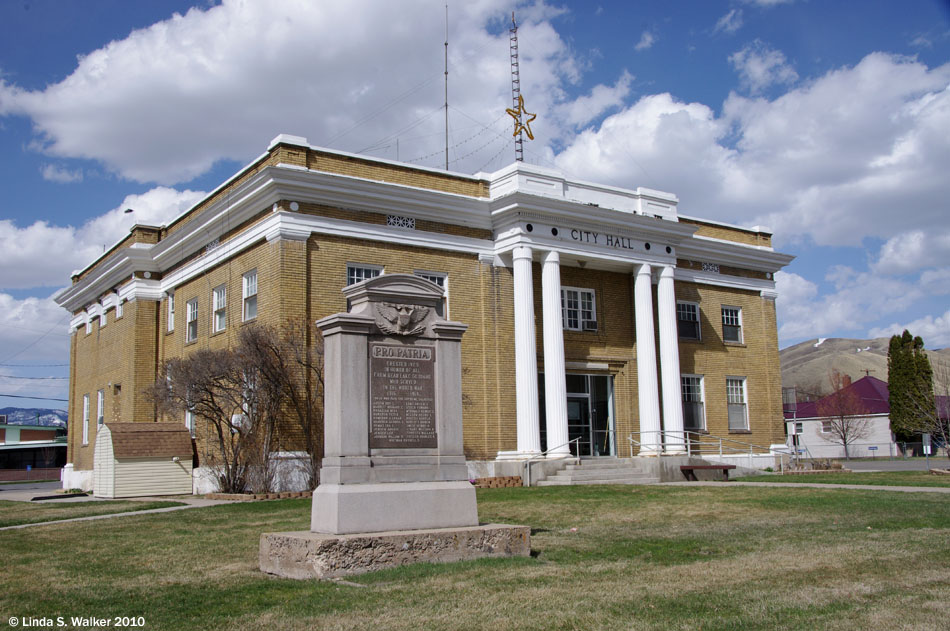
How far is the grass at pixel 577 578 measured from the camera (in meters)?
6.93

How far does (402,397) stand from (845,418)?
208 feet

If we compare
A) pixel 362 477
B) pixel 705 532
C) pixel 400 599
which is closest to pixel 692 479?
pixel 705 532

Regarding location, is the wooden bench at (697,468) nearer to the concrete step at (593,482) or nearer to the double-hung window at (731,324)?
the concrete step at (593,482)

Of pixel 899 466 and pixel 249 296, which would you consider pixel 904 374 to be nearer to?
pixel 899 466

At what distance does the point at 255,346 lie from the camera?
22.3 meters

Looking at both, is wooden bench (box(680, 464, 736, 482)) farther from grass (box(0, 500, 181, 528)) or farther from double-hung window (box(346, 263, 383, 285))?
grass (box(0, 500, 181, 528))

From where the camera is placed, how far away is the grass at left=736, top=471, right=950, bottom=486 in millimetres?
20484

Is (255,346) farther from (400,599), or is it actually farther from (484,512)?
(400,599)

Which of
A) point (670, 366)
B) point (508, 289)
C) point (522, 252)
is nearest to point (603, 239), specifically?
point (522, 252)

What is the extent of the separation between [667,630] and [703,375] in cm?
2644

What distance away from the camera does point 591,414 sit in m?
29.1

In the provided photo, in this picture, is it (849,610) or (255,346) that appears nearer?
(849,610)

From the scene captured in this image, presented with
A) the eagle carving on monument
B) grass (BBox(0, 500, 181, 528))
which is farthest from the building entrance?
the eagle carving on monument

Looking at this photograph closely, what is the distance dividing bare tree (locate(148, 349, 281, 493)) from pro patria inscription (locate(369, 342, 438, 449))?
12.6 meters
